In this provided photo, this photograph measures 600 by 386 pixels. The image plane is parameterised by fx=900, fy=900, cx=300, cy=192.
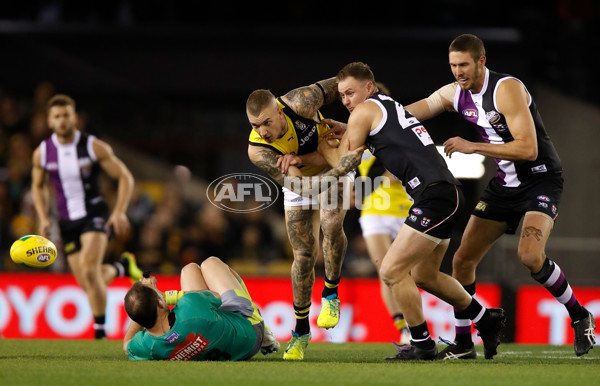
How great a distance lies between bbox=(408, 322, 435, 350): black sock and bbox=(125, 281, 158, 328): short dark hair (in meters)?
1.97

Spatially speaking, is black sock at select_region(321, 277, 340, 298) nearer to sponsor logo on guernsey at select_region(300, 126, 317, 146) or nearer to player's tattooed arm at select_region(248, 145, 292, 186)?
player's tattooed arm at select_region(248, 145, 292, 186)

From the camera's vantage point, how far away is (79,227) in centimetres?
991

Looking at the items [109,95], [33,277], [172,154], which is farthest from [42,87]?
[33,277]

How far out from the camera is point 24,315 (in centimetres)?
1166

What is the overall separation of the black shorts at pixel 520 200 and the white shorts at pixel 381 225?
79.2 inches

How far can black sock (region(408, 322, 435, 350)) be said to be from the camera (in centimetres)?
684

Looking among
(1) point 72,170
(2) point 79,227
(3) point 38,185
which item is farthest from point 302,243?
(3) point 38,185

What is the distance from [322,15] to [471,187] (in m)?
4.45

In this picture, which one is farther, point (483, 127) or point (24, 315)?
point (24, 315)

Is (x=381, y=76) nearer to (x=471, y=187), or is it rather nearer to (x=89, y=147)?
(x=471, y=187)

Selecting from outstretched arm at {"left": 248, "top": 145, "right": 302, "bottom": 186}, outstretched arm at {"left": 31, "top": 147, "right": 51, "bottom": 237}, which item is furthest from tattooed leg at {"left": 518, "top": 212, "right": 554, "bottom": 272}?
outstretched arm at {"left": 31, "top": 147, "right": 51, "bottom": 237}

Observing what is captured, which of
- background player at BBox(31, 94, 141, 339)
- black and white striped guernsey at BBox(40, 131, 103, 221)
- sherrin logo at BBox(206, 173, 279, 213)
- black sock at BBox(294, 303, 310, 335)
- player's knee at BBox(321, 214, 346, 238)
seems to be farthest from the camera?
sherrin logo at BBox(206, 173, 279, 213)

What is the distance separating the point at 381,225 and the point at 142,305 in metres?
3.72

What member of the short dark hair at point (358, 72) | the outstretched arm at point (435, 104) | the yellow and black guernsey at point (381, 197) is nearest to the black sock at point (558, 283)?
the outstretched arm at point (435, 104)
